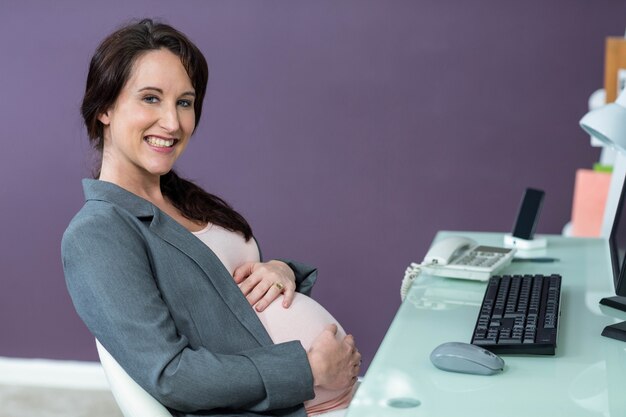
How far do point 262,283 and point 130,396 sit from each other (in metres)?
0.38

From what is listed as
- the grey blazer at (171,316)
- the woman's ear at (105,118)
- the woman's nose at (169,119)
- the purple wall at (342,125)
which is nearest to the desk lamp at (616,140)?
the grey blazer at (171,316)

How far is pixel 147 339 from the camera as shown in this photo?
4.68ft

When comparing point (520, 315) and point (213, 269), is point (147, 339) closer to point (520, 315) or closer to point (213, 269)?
point (213, 269)

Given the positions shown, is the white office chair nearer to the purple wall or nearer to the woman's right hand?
the woman's right hand

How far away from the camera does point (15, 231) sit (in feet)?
11.9

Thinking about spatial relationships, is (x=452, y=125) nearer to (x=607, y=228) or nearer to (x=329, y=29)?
(x=329, y=29)

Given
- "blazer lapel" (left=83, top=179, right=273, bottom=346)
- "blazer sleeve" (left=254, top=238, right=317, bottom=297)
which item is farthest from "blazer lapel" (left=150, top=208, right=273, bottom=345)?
"blazer sleeve" (left=254, top=238, right=317, bottom=297)

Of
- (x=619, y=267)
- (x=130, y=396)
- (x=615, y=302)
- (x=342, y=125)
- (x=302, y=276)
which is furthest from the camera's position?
(x=342, y=125)

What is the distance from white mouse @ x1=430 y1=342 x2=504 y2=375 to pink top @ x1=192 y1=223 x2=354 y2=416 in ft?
1.15

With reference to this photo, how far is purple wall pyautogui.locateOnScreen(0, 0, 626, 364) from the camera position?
10.3ft

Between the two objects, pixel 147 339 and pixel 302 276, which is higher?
pixel 147 339

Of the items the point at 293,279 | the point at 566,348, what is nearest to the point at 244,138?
the point at 293,279

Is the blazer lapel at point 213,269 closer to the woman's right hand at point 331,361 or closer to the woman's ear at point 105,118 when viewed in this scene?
the woman's right hand at point 331,361

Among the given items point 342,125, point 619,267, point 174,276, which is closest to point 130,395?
point 174,276
